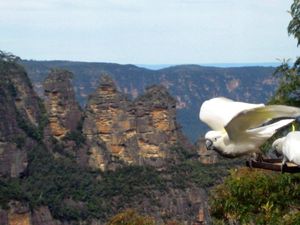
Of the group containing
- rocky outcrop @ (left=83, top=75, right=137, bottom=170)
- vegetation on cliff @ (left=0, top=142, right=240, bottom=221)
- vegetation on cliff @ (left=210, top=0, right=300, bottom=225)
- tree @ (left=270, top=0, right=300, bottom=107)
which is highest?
tree @ (left=270, top=0, right=300, bottom=107)

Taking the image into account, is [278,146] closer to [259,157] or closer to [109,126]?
[259,157]

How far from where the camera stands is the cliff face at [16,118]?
1852 inches

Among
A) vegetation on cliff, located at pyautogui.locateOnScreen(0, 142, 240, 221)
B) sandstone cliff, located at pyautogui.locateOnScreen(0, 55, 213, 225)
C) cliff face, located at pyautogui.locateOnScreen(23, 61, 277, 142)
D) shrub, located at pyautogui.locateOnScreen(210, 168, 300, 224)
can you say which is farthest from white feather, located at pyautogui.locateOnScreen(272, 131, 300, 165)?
cliff face, located at pyautogui.locateOnScreen(23, 61, 277, 142)

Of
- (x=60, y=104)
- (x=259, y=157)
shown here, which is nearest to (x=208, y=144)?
(x=259, y=157)

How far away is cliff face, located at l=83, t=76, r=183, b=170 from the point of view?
165ft

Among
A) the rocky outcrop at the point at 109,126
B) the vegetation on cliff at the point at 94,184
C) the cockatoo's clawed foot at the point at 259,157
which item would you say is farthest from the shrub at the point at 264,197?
the rocky outcrop at the point at 109,126

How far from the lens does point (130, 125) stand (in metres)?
50.9

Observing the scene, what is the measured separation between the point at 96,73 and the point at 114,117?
64895mm

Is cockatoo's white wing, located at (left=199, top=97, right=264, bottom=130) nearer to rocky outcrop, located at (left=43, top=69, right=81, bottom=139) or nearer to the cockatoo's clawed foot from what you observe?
the cockatoo's clawed foot

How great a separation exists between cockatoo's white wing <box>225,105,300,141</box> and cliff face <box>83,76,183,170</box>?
48.1m

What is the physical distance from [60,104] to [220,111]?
4937cm

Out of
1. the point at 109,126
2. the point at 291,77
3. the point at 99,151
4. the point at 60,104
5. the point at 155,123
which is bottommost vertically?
the point at 99,151

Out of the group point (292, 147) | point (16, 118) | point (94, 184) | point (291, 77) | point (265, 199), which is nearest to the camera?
point (292, 147)

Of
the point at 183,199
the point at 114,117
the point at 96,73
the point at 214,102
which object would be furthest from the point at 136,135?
the point at 96,73
